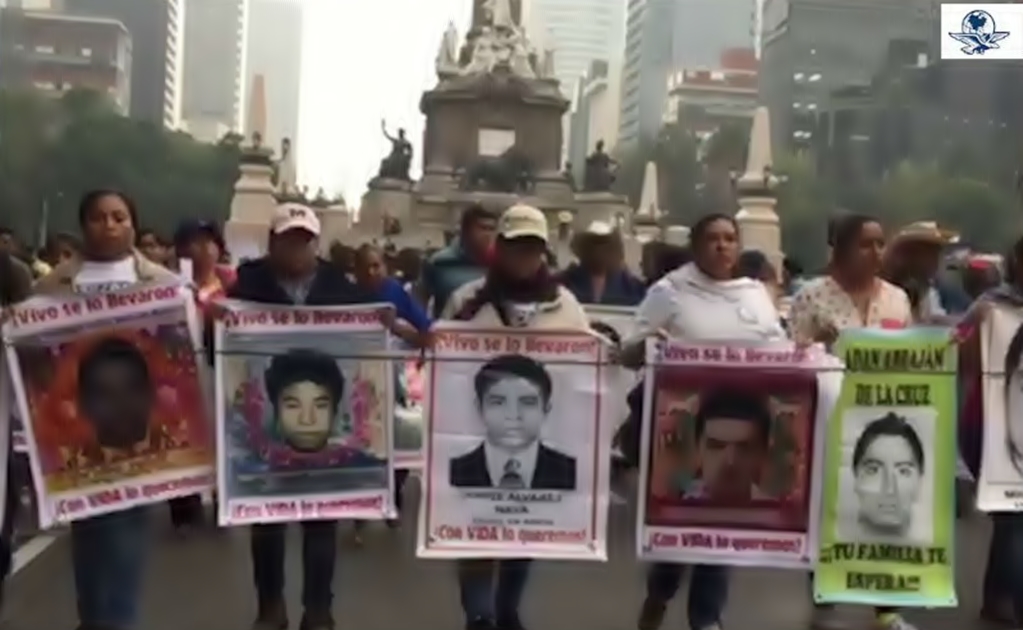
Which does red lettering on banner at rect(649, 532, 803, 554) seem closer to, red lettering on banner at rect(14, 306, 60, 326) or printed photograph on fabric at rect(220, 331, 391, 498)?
printed photograph on fabric at rect(220, 331, 391, 498)

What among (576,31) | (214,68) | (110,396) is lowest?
(110,396)

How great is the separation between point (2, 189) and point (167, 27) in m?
1.00

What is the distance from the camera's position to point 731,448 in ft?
22.6

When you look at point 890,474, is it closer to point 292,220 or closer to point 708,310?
point 708,310

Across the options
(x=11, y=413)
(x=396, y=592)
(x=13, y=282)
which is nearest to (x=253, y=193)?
(x=13, y=282)

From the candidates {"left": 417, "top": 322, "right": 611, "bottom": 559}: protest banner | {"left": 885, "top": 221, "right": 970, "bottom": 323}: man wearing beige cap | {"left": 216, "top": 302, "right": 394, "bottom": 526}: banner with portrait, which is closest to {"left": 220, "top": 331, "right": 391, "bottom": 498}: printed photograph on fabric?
{"left": 216, "top": 302, "right": 394, "bottom": 526}: banner with portrait

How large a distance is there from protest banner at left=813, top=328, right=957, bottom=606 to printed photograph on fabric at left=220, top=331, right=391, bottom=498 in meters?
1.86

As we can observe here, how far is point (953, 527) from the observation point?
7062 millimetres

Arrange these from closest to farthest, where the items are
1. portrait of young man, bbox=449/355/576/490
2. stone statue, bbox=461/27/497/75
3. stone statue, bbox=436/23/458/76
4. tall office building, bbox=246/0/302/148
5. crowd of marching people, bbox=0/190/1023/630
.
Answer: crowd of marching people, bbox=0/190/1023/630, portrait of young man, bbox=449/355/576/490, tall office building, bbox=246/0/302/148, stone statue, bbox=436/23/458/76, stone statue, bbox=461/27/497/75

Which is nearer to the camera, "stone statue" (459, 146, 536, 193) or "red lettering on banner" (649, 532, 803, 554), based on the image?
"red lettering on banner" (649, 532, 803, 554)

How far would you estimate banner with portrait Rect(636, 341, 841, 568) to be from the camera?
6840 mm

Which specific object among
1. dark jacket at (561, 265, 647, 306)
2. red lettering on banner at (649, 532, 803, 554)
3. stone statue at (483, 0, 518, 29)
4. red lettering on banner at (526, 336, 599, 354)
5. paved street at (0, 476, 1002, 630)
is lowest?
paved street at (0, 476, 1002, 630)

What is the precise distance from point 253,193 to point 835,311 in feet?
8.15

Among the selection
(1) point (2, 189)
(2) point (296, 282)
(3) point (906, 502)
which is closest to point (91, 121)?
(1) point (2, 189)
